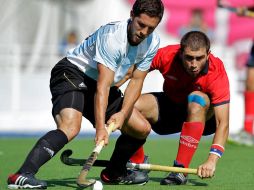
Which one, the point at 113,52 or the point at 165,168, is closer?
the point at 113,52

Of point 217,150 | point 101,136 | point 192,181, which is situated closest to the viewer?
point 101,136

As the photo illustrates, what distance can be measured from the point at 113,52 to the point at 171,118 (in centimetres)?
126

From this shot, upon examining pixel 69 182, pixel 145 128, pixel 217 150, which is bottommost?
pixel 69 182

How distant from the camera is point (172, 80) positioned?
6973 mm

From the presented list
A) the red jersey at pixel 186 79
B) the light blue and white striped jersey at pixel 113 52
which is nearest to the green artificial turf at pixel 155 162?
the red jersey at pixel 186 79

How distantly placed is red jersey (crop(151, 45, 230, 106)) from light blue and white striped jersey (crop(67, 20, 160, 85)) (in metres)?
0.55

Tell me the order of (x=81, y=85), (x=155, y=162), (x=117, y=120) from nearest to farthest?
(x=117, y=120)
(x=81, y=85)
(x=155, y=162)

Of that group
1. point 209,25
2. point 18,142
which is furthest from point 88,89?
point 209,25

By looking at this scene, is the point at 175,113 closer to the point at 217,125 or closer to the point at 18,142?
the point at 217,125

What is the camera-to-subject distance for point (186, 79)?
22.6 ft

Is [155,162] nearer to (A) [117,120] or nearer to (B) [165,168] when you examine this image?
(B) [165,168]

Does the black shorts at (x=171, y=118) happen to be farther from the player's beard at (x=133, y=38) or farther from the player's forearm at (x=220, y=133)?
the player's beard at (x=133, y=38)

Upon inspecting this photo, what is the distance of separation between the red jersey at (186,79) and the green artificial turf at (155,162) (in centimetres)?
65

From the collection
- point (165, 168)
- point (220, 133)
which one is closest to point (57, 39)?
point (220, 133)
